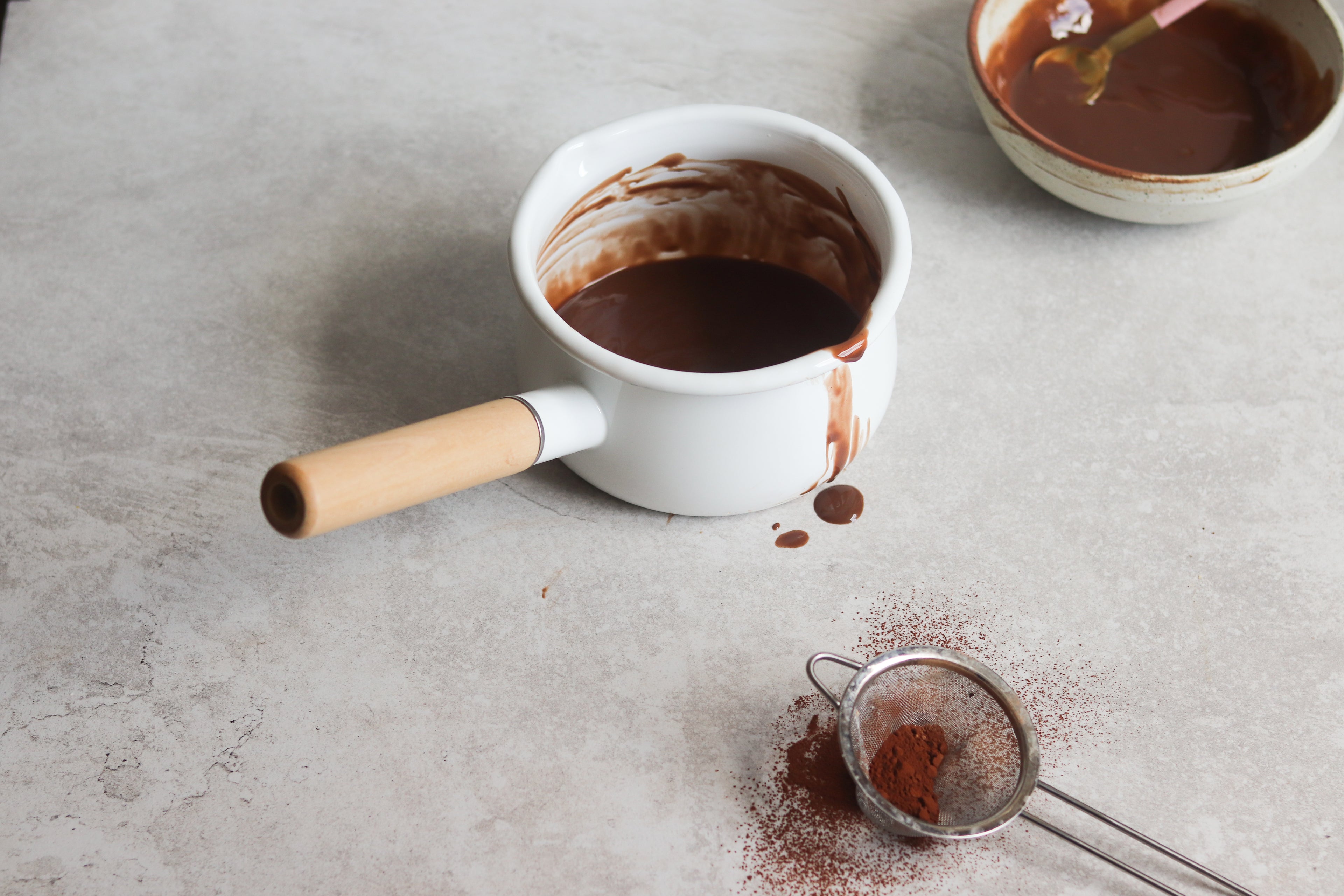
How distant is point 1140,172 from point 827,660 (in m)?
0.80

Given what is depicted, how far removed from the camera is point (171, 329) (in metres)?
1.40

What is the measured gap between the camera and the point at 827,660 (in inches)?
44.6

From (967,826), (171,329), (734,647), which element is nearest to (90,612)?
(171,329)

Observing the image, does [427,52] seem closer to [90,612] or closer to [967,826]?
[90,612]

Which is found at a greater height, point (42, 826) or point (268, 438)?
point (268, 438)

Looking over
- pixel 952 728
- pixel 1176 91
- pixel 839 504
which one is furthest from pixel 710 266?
pixel 1176 91

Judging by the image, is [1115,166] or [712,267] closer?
[712,267]

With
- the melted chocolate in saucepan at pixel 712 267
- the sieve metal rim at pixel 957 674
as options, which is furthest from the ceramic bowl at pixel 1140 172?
the sieve metal rim at pixel 957 674

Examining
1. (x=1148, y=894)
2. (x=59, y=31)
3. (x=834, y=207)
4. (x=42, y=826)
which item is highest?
(x=834, y=207)

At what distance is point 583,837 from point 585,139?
Result: 2.51 feet

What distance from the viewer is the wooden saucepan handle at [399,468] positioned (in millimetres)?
910

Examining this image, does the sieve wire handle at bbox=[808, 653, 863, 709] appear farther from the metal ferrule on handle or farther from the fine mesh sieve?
the metal ferrule on handle

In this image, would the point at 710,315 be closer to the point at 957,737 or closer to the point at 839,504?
the point at 839,504

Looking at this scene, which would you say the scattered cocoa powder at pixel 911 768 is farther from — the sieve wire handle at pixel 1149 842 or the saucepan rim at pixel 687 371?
the saucepan rim at pixel 687 371
